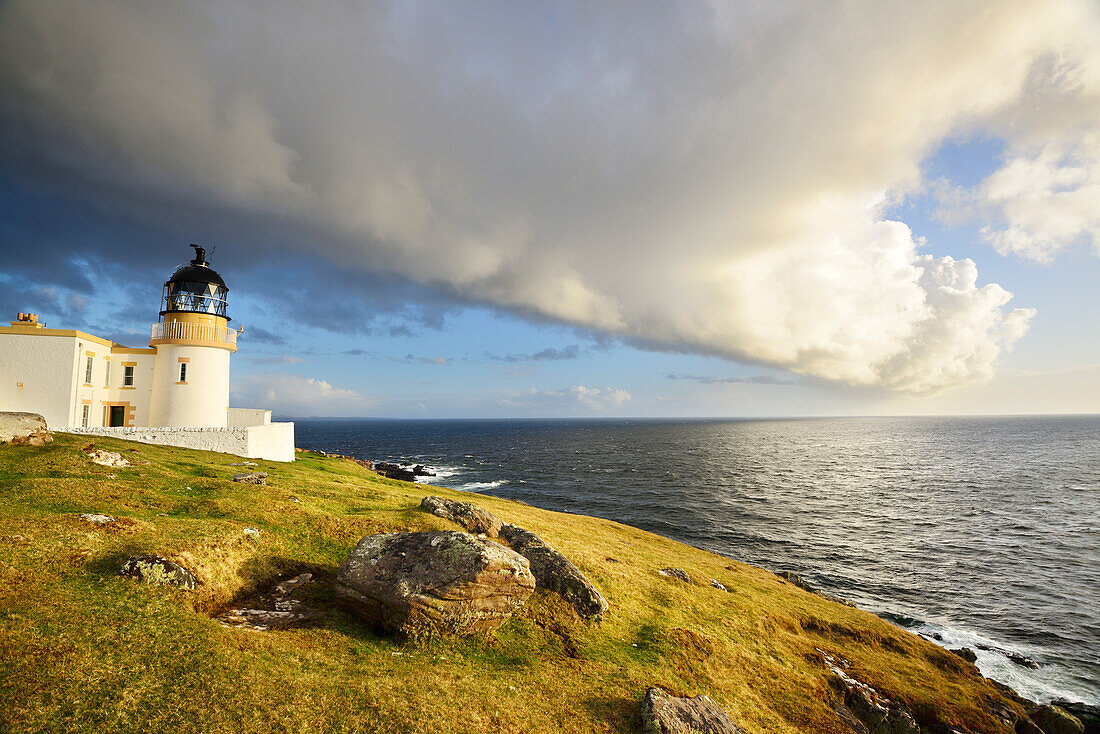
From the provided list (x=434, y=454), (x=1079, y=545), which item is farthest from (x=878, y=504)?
(x=434, y=454)

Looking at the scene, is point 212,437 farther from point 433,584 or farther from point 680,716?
point 680,716

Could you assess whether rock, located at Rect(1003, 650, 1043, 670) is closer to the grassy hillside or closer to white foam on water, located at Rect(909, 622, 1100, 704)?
white foam on water, located at Rect(909, 622, 1100, 704)

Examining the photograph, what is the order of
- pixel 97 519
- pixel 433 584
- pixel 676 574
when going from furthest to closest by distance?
pixel 676 574 < pixel 97 519 < pixel 433 584

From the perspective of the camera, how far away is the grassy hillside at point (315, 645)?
9.43 metres

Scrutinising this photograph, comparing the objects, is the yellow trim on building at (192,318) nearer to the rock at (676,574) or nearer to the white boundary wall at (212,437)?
the white boundary wall at (212,437)

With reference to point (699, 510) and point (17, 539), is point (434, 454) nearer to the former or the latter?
point (699, 510)

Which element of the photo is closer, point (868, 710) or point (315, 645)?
point (315, 645)

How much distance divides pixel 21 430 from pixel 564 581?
30682mm

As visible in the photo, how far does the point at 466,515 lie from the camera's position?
2325cm

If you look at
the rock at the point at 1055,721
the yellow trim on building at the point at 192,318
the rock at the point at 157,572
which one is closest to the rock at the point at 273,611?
the rock at the point at 157,572

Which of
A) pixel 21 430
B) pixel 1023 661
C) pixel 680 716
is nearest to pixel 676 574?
pixel 680 716

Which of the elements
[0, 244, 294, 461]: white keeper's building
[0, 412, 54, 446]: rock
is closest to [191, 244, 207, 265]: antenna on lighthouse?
[0, 244, 294, 461]: white keeper's building

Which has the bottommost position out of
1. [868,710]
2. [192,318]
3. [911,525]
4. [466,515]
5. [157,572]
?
[911,525]

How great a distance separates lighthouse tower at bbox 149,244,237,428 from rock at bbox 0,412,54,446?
17788 mm
